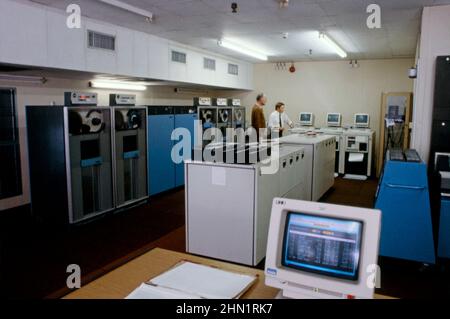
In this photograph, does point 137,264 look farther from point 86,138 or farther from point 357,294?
point 86,138

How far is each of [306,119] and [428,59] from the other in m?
4.93

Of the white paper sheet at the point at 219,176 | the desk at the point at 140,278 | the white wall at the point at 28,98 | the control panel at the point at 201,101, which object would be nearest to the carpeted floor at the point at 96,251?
the white wall at the point at 28,98

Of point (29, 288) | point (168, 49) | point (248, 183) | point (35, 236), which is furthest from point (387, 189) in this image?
point (168, 49)

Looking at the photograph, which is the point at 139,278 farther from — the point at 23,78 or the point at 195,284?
the point at 23,78

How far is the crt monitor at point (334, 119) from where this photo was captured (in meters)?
9.09

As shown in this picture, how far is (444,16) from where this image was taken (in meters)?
4.52

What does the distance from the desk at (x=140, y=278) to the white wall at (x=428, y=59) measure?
381 cm

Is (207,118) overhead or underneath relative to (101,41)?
underneath

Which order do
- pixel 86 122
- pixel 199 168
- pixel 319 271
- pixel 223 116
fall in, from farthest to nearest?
pixel 223 116 → pixel 86 122 → pixel 199 168 → pixel 319 271

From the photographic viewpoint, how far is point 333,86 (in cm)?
945

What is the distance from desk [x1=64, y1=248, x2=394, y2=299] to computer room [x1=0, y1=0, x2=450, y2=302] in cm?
1

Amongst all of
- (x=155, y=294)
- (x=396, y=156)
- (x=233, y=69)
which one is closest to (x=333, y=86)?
(x=233, y=69)
